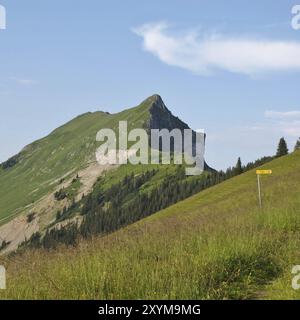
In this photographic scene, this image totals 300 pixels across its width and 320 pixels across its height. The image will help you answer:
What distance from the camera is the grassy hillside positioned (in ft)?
26.7

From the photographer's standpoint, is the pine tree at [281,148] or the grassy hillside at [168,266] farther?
the pine tree at [281,148]

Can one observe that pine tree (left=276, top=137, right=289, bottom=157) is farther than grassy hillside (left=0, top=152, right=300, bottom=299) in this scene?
Yes

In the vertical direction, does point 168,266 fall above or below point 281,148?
below

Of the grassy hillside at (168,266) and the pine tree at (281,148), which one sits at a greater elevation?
the pine tree at (281,148)

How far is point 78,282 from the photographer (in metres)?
8.38

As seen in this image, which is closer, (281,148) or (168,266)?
(168,266)

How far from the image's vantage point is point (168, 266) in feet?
28.7

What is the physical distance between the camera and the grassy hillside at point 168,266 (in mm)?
8133

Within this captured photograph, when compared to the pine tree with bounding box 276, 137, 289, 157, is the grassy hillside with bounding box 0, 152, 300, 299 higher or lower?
lower
